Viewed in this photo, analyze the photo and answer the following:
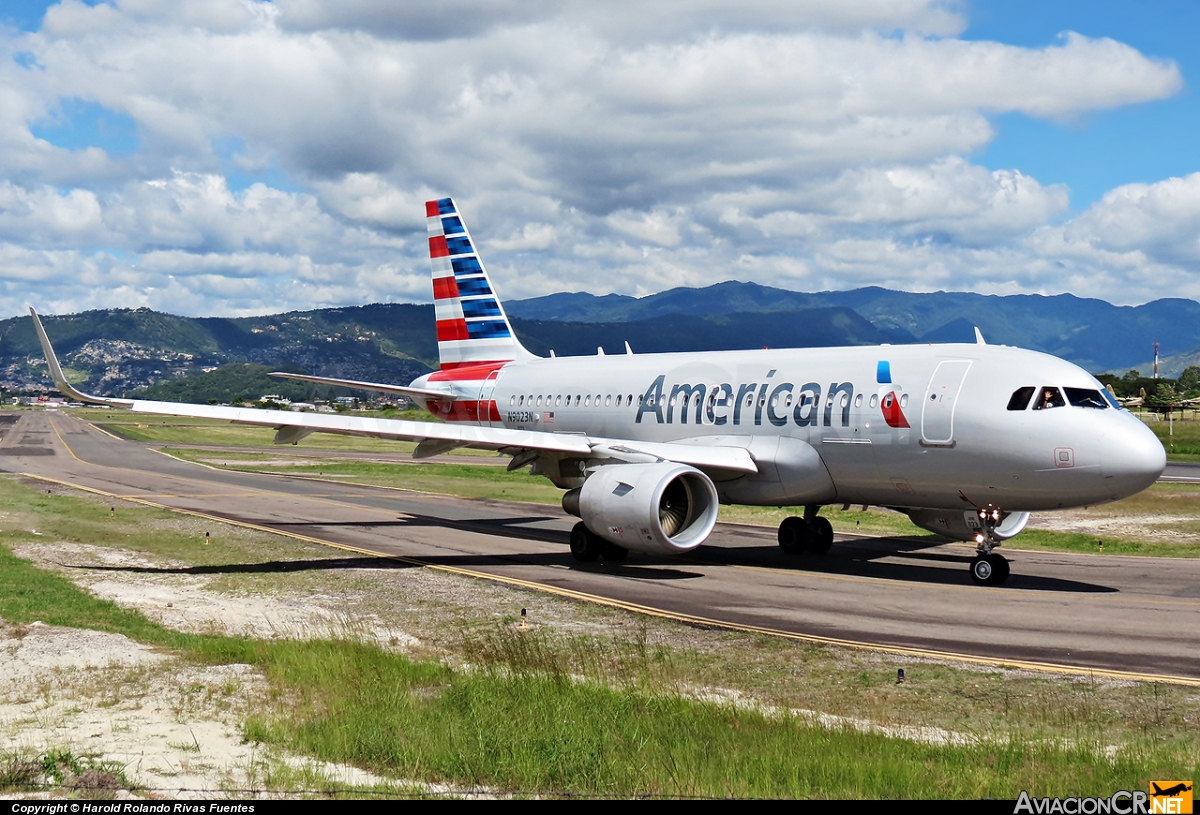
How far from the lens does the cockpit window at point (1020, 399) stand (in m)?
20.4

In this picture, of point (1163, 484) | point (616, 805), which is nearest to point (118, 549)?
point (616, 805)

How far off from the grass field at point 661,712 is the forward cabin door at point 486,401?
51.2ft

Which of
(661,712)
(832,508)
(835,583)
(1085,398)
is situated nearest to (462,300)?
(832,508)

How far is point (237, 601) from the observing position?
1908 cm

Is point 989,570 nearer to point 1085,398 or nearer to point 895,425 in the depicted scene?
point 895,425

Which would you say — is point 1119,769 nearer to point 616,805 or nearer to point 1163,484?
point 616,805

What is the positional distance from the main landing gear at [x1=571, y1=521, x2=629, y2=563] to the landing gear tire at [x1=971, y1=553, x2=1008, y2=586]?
7.68 meters

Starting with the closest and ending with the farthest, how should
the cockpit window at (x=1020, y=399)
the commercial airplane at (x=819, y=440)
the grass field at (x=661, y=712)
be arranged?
the grass field at (x=661, y=712) < the commercial airplane at (x=819, y=440) < the cockpit window at (x=1020, y=399)

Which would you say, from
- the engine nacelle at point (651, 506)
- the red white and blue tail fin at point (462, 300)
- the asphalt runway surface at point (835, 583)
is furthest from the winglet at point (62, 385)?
the red white and blue tail fin at point (462, 300)

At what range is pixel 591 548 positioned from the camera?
24.4m

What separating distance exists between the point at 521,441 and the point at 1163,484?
1301 inches

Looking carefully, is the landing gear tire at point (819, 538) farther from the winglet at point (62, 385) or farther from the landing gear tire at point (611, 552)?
the winglet at point (62, 385)

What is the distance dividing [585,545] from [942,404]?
28.1ft

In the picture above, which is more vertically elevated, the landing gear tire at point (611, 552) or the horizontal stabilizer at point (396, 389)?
the horizontal stabilizer at point (396, 389)
